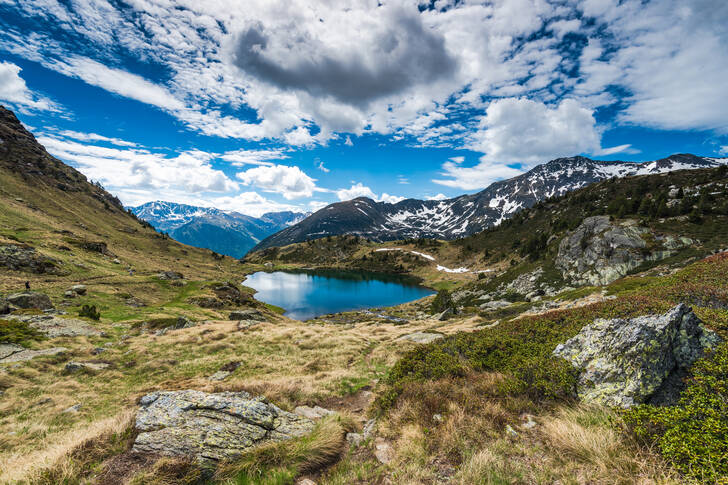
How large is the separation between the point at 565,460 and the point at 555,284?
236 ft

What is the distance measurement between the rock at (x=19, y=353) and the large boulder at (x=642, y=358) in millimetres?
34068

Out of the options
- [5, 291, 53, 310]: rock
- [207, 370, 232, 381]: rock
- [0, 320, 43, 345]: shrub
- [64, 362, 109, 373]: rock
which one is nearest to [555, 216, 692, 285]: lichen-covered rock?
[207, 370, 232, 381]: rock

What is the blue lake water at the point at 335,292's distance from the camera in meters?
104

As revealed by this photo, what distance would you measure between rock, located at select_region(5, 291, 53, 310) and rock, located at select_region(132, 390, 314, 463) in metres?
36.5

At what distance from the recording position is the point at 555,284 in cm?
6378

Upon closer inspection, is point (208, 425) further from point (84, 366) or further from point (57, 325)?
point (57, 325)

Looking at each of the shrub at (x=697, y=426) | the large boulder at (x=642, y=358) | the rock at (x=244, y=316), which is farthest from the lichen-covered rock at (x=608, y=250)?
the rock at (x=244, y=316)

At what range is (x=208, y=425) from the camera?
26.2ft

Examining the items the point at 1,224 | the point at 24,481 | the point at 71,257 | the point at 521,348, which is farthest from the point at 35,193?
the point at 521,348

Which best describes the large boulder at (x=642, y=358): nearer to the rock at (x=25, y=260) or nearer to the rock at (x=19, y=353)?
the rock at (x=19, y=353)

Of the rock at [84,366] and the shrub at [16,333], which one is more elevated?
the shrub at [16,333]

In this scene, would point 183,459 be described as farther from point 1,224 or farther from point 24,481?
point 1,224

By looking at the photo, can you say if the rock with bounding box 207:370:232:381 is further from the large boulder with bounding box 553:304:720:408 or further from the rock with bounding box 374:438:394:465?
the large boulder with bounding box 553:304:720:408

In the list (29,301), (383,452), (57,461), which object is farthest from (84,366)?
(383,452)
